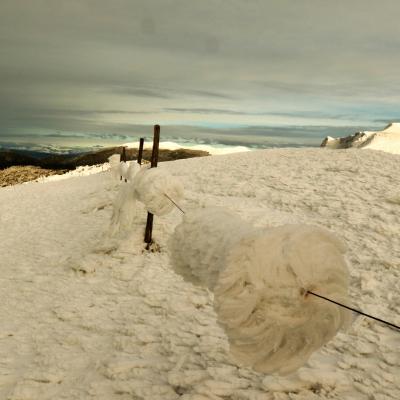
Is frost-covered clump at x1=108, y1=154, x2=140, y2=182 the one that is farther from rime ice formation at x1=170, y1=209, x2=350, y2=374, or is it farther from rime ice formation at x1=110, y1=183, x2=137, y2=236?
rime ice formation at x1=170, y1=209, x2=350, y2=374

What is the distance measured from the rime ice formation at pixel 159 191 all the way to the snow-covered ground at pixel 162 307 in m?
1.67

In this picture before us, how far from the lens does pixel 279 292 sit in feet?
7.99

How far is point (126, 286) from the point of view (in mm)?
7043

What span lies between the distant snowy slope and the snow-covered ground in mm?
34322

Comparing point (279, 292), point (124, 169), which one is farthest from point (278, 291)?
point (124, 169)

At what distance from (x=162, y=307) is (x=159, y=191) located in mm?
2030

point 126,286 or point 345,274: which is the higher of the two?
point 345,274

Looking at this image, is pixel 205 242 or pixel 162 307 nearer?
pixel 205 242

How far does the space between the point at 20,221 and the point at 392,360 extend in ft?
39.4

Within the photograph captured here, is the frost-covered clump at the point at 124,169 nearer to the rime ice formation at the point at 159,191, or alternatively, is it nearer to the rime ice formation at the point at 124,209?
the rime ice formation at the point at 124,209

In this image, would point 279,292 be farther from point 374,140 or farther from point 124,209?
point 374,140

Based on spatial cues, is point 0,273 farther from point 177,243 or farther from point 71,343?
point 177,243

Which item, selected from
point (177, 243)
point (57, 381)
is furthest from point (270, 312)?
point (57, 381)

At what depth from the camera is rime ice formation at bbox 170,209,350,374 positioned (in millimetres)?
2414
